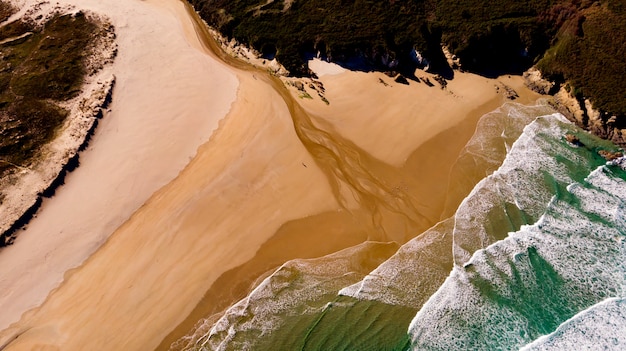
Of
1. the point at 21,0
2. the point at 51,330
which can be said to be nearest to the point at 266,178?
the point at 51,330

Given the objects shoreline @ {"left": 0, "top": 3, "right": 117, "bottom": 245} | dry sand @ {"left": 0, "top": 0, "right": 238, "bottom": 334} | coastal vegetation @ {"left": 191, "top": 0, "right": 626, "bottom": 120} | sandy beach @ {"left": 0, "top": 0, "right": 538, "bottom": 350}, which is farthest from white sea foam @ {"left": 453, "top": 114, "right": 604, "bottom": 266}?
shoreline @ {"left": 0, "top": 3, "right": 117, "bottom": 245}

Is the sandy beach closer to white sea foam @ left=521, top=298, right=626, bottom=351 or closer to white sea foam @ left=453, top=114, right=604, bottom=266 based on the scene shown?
white sea foam @ left=453, top=114, right=604, bottom=266

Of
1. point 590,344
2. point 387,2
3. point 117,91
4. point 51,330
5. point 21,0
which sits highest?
point 21,0

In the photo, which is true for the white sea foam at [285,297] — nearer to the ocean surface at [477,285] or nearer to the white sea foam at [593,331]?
the ocean surface at [477,285]

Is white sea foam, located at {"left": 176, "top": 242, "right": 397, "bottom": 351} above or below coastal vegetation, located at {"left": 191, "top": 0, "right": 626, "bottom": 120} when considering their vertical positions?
below

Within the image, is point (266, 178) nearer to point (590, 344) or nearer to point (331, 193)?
point (331, 193)

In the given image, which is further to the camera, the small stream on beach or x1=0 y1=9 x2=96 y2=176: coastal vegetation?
x1=0 y1=9 x2=96 y2=176: coastal vegetation
